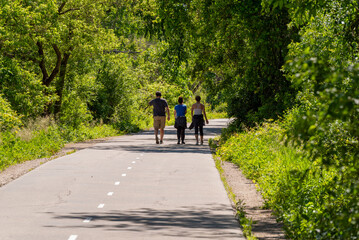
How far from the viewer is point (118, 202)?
39.0 ft

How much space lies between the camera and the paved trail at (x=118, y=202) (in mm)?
9242

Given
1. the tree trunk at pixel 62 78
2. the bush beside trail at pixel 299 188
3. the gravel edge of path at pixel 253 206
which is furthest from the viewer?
the tree trunk at pixel 62 78

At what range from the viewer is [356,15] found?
9516 millimetres

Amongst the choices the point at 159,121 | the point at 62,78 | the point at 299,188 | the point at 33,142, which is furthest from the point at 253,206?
the point at 62,78

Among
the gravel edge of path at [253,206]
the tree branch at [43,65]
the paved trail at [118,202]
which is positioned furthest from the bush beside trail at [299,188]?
the tree branch at [43,65]

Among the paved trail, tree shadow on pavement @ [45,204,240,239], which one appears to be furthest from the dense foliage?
the paved trail

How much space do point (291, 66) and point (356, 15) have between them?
4.59 meters

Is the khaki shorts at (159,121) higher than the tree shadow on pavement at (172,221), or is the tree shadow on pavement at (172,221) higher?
the tree shadow on pavement at (172,221)

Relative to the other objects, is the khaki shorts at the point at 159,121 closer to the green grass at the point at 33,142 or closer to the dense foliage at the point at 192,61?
the dense foliage at the point at 192,61

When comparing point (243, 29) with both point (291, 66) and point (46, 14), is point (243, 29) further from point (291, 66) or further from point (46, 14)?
point (291, 66)

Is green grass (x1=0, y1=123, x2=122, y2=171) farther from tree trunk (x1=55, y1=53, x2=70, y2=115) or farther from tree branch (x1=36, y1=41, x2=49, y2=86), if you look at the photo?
tree branch (x1=36, y1=41, x2=49, y2=86)

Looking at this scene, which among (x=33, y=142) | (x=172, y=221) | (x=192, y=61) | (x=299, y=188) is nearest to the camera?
(x=172, y=221)

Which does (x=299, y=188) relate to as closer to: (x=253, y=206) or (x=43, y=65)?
(x=253, y=206)

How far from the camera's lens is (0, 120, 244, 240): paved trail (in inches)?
364
